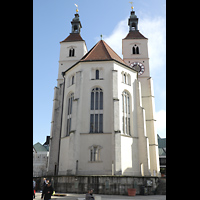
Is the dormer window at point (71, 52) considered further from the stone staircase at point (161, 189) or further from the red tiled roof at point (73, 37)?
the stone staircase at point (161, 189)

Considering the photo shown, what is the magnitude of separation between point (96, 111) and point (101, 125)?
5.45ft

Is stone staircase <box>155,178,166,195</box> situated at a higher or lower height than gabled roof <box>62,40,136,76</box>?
lower

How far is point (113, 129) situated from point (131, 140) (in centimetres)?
285

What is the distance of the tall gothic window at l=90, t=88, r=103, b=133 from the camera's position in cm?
2225

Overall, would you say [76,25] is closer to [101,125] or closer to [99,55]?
[99,55]

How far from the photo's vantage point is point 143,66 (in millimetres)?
34281

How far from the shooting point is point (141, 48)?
36.0 metres

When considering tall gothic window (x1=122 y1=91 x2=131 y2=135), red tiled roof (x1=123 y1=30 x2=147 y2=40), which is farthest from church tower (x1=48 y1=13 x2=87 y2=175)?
red tiled roof (x1=123 y1=30 x2=147 y2=40)

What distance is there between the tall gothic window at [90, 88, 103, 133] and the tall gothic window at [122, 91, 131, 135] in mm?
2621

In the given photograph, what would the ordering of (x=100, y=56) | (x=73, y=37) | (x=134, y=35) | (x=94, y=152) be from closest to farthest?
(x=94, y=152) < (x=100, y=56) < (x=134, y=35) < (x=73, y=37)

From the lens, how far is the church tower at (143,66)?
28.6 m

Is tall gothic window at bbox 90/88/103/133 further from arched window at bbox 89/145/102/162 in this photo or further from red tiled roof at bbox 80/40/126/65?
red tiled roof at bbox 80/40/126/65

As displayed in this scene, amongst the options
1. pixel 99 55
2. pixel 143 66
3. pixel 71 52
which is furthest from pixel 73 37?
pixel 99 55
